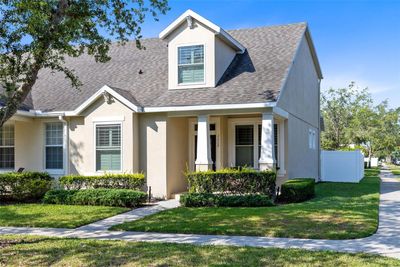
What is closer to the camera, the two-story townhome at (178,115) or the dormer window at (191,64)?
the two-story townhome at (178,115)

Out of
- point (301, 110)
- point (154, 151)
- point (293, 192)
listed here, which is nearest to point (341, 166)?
point (301, 110)

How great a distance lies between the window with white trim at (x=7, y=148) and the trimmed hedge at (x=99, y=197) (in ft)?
16.8

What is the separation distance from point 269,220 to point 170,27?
923 centimetres

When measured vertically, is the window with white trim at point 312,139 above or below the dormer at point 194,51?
below

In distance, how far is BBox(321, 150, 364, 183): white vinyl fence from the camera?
81.4 ft

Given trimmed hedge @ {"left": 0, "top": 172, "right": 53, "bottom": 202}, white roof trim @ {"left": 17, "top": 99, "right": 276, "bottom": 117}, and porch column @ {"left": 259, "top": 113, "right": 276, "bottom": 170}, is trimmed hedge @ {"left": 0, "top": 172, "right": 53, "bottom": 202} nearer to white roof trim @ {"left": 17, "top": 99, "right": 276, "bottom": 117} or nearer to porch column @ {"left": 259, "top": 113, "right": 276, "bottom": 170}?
white roof trim @ {"left": 17, "top": 99, "right": 276, "bottom": 117}

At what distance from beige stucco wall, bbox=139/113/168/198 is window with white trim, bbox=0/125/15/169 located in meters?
6.32

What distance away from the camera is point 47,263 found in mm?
7074

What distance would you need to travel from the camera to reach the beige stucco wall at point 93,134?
15867 millimetres

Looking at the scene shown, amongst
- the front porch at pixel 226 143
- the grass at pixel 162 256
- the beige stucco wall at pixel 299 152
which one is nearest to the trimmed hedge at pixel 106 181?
the front porch at pixel 226 143

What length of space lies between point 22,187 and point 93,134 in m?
3.22

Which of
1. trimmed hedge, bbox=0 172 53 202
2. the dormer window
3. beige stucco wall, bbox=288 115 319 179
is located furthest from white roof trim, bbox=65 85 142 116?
beige stucco wall, bbox=288 115 319 179

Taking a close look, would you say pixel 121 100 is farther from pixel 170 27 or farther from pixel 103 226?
pixel 103 226

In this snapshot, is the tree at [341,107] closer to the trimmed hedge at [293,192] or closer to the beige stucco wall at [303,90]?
the beige stucco wall at [303,90]
